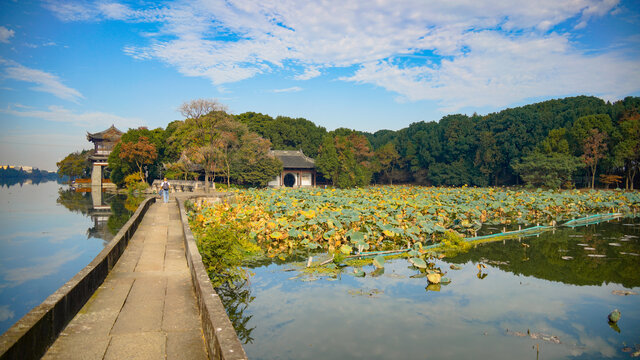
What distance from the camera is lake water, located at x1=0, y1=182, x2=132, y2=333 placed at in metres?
7.19

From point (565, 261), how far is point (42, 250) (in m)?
13.8

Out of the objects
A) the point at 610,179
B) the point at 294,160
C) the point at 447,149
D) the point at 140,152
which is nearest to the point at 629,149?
the point at 610,179

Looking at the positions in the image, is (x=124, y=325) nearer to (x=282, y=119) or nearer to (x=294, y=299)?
(x=294, y=299)

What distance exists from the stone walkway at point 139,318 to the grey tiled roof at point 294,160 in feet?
97.8

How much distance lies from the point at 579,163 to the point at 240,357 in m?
34.0

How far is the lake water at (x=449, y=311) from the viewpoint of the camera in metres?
4.64

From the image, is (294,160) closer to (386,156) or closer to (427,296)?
Answer: (386,156)

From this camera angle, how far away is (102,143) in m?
49.2

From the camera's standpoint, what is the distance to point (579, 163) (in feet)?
96.7

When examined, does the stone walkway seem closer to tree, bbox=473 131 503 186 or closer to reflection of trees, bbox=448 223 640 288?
reflection of trees, bbox=448 223 640 288

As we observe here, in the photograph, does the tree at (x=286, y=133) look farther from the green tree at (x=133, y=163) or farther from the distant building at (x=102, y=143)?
the distant building at (x=102, y=143)

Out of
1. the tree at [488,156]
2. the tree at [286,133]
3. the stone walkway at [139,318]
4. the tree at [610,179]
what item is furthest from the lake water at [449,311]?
the tree at [286,133]

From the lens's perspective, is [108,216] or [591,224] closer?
[591,224]

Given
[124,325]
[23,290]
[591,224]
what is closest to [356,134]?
[591,224]
